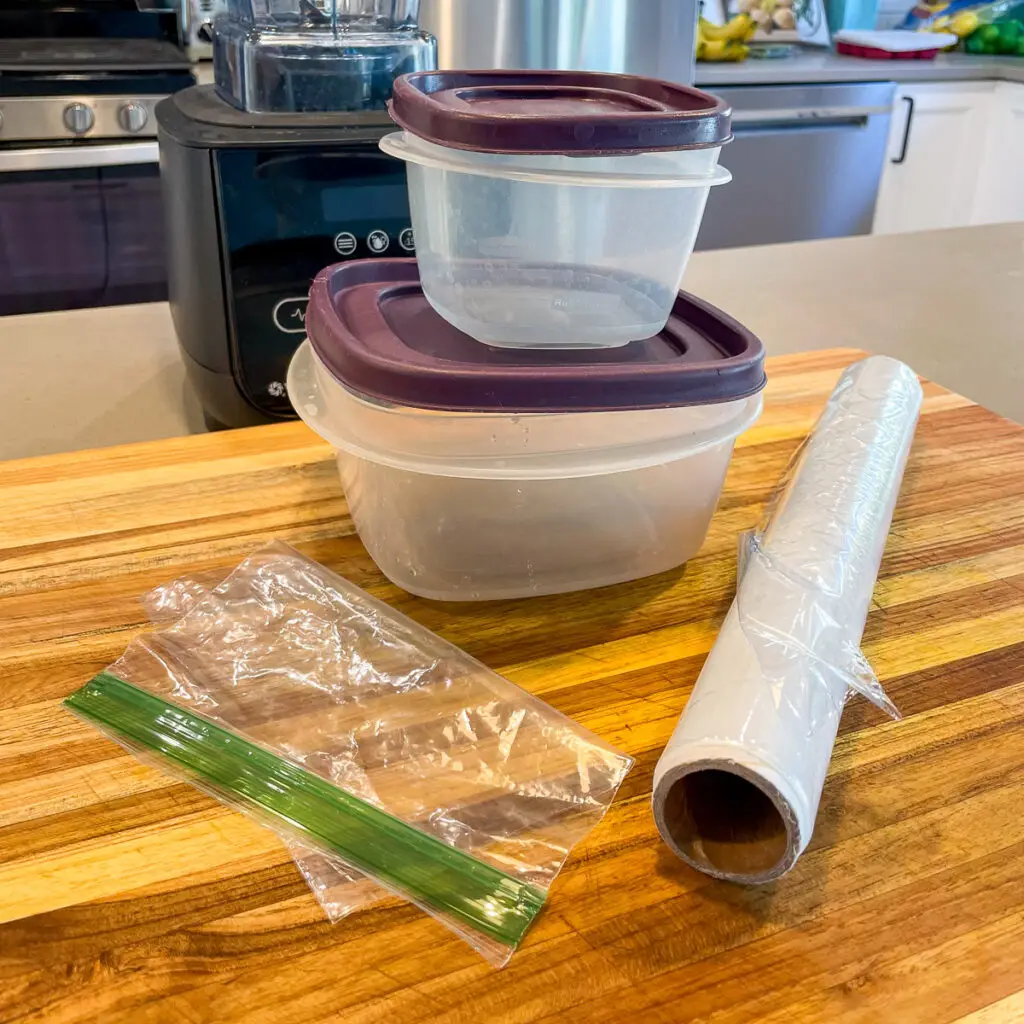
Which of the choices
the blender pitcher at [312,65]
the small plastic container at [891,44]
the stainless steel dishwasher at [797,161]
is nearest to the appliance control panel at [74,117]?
the blender pitcher at [312,65]

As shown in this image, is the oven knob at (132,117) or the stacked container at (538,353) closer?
the stacked container at (538,353)

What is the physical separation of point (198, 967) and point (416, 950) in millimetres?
86

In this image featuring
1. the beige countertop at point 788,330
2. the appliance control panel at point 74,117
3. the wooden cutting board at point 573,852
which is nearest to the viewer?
the wooden cutting board at point 573,852

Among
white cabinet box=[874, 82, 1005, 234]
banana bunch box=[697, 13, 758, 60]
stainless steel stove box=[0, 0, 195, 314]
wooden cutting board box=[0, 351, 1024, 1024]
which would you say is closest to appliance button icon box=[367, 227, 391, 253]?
wooden cutting board box=[0, 351, 1024, 1024]

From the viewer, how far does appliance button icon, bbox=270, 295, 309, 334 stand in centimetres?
78

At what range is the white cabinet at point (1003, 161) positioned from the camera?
275 cm

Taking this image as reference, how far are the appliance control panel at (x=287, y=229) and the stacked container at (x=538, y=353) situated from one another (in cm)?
12

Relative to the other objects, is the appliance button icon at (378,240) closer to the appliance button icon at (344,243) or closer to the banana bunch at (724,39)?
the appliance button icon at (344,243)

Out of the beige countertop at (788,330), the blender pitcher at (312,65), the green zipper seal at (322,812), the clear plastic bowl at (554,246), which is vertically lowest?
the beige countertop at (788,330)

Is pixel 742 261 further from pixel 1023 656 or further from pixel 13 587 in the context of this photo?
pixel 13 587

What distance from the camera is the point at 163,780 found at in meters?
0.48

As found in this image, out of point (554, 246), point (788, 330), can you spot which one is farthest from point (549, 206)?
point (788, 330)

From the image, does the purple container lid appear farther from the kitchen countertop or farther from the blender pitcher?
the kitchen countertop

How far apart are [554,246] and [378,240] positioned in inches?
9.9
